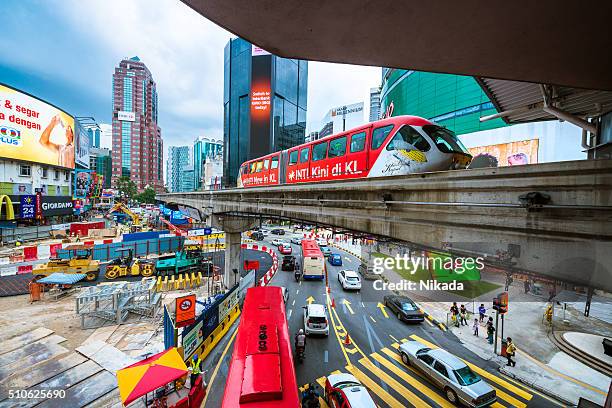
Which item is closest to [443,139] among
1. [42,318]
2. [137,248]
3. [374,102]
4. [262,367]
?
[262,367]

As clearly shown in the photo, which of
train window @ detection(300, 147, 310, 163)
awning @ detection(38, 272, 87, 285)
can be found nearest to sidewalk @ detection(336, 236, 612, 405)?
train window @ detection(300, 147, 310, 163)

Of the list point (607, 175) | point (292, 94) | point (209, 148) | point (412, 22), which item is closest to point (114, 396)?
point (412, 22)

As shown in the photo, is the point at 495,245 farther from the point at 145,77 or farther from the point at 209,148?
the point at 209,148

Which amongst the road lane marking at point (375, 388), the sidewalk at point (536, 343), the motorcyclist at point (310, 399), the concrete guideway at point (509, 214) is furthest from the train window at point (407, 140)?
the sidewalk at point (536, 343)

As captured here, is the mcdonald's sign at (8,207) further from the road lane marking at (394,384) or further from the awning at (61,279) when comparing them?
the road lane marking at (394,384)

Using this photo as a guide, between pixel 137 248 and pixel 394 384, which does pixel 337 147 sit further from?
pixel 137 248

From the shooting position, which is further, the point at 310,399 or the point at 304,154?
the point at 304,154
